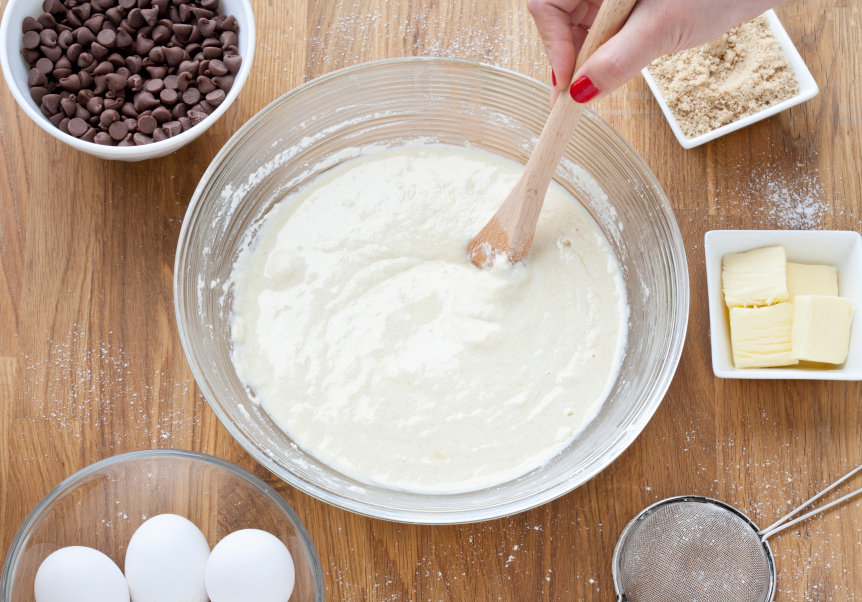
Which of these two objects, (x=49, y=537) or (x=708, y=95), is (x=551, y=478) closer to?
(x=708, y=95)

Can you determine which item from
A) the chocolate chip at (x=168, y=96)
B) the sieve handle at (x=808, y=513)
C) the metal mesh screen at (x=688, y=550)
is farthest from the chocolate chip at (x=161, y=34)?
the sieve handle at (x=808, y=513)

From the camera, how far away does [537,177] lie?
1377 millimetres

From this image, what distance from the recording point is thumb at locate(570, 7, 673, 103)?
3.76 feet

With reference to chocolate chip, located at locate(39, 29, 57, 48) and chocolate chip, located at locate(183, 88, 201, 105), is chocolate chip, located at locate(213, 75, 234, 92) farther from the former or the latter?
chocolate chip, located at locate(39, 29, 57, 48)

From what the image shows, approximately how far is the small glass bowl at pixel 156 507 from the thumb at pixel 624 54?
1038 millimetres

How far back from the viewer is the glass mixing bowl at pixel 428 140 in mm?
1406

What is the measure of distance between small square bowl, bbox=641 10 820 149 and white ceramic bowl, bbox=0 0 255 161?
2.95 feet

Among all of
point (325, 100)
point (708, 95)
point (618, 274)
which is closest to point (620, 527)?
point (618, 274)

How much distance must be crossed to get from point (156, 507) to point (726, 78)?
63.9 inches

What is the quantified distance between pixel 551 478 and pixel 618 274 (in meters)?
0.51

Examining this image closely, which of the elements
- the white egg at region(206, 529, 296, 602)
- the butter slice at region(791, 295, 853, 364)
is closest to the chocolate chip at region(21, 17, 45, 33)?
the white egg at region(206, 529, 296, 602)

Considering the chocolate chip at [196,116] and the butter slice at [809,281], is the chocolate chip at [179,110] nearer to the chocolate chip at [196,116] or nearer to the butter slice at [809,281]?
the chocolate chip at [196,116]

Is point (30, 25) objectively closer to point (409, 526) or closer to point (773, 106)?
point (409, 526)

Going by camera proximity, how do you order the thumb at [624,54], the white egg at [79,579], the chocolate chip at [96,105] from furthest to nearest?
the chocolate chip at [96,105]
the white egg at [79,579]
the thumb at [624,54]
